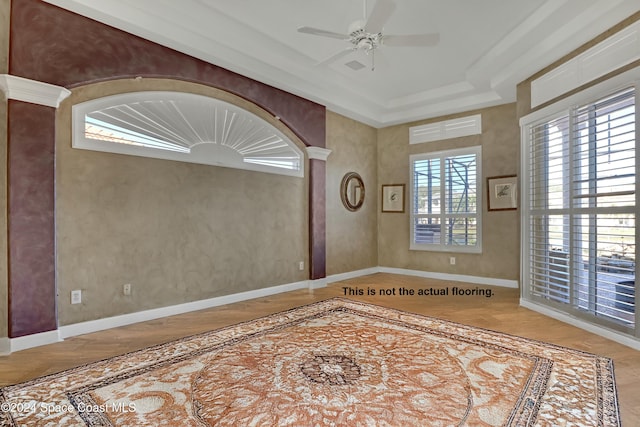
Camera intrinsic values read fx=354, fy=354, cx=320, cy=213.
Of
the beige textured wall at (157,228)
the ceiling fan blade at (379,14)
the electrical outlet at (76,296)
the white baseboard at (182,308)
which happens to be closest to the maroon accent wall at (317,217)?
the white baseboard at (182,308)

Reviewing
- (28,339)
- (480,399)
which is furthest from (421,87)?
(28,339)

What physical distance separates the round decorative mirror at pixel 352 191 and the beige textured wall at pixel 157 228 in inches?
53.1

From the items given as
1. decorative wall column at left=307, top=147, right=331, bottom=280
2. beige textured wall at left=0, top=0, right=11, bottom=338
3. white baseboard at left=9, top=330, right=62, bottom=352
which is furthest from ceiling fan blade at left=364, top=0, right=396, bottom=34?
white baseboard at left=9, top=330, right=62, bottom=352

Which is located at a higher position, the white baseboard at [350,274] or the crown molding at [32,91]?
the crown molding at [32,91]

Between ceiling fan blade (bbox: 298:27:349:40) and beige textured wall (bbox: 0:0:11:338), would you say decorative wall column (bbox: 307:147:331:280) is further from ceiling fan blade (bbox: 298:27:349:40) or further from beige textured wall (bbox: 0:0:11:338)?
beige textured wall (bbox: 0:0:11:338)

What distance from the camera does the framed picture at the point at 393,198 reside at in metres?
6.96

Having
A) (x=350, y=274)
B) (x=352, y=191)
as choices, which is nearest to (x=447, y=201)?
(x=352, y=191)

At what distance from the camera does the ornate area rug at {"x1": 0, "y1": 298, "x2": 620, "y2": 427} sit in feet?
6.48

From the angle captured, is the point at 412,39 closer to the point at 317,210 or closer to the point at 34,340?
the point at 317,210

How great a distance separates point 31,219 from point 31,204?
0.43ft

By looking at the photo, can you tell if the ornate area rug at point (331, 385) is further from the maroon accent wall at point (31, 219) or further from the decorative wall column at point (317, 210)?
the decorative wall column at point (317, 210)

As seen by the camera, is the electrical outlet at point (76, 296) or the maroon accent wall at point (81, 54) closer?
the maroon accent wall at point (81, 54)

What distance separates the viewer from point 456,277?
630cm

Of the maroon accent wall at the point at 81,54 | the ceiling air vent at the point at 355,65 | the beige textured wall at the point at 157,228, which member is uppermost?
the ceiling air vent at the point at 355,65
